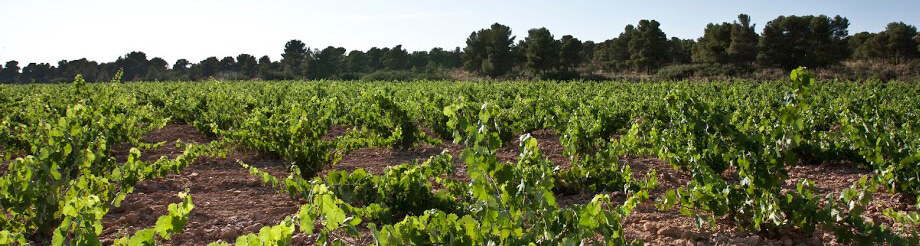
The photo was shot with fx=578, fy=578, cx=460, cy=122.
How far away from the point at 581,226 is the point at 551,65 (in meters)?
44.0

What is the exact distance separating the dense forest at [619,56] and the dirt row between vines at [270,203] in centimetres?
3362

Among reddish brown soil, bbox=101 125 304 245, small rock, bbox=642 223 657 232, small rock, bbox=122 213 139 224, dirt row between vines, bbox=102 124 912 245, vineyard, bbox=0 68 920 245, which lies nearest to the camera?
vineyard, bbox=0 68 920 245

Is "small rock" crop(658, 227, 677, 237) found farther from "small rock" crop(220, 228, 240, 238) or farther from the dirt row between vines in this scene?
"small rock" crop(220, 228, 240, 238)

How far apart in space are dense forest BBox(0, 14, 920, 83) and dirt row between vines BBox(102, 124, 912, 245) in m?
33.6

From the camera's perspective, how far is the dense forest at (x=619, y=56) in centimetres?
3859

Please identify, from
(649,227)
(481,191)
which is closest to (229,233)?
(481,191)

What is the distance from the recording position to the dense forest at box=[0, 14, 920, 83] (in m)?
38.6

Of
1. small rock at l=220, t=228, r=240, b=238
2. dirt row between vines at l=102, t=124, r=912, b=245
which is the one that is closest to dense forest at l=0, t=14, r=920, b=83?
dirt row between vines at l=102, t=124, r=912, b=245

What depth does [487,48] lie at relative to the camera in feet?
162

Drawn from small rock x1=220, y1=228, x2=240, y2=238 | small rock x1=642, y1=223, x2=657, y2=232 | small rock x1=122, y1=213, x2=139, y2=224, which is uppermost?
small rock x1=122, y1=213, x2=139, y2=224

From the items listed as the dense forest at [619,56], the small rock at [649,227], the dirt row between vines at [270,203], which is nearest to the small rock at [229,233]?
the dirt row between vines at [270,203]

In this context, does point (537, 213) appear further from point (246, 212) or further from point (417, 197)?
point (246, 212)

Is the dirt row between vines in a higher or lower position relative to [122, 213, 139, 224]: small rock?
lower

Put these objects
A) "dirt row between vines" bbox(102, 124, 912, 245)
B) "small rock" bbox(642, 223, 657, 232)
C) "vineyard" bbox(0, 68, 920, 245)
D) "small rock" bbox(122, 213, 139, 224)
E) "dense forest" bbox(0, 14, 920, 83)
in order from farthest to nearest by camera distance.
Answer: "dense forest" bbox(0, 14, 920, 83), "small rock" bbox(122, 213, 139, 224), "small rock" bbox(642, 223, 657, 232), "dirt row between vines" bbox(102, 124, 912, 245), "vineyard" bbox(0, 68, 920, 245)
